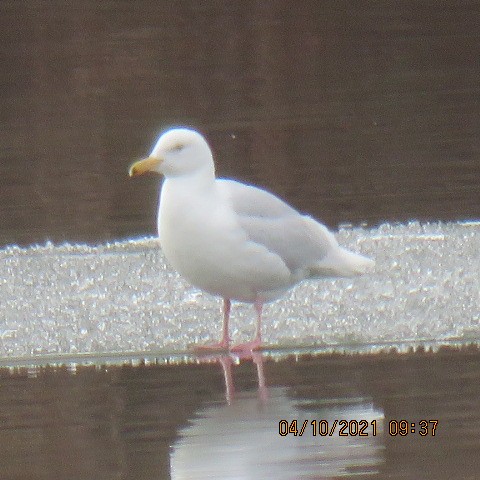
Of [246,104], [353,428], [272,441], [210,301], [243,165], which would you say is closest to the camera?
[272,441]

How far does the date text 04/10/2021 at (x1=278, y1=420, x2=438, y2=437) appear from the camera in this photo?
205 inches

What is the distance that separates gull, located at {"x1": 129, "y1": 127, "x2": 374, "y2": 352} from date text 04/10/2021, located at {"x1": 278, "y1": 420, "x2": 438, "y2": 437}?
42.9 inches

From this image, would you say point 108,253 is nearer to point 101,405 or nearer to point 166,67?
point 101,405

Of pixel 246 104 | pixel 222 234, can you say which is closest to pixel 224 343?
pixel 222 234

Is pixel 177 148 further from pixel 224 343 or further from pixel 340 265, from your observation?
pixel 340 265

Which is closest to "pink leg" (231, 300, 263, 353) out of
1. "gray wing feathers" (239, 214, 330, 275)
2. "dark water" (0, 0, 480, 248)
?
"gray wing feathers" (239, 214, 330, 275)

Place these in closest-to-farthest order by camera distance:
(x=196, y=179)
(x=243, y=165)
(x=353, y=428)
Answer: (x=353, y=428), (x=196, y=179), (x=243, y=165)

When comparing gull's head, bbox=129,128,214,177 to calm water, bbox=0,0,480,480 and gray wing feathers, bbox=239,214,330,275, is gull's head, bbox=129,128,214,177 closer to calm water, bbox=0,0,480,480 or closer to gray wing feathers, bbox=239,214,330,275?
gray wing feathers, bbox=239,214,330,275

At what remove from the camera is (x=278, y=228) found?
22.0 feet

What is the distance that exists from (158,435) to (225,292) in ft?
4.29

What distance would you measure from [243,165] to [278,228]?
153 inches

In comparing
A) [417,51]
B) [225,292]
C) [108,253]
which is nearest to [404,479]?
[225,292]

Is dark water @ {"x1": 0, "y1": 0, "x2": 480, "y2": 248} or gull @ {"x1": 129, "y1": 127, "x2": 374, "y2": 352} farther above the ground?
dark water @ {"x1": 0, "y1": 0, "x2": 480, "y2": 248}

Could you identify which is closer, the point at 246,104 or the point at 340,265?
the point at 340,265
